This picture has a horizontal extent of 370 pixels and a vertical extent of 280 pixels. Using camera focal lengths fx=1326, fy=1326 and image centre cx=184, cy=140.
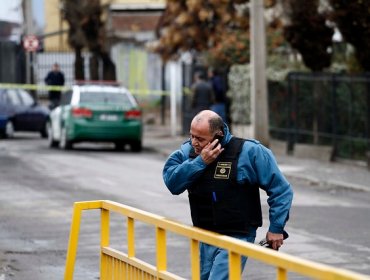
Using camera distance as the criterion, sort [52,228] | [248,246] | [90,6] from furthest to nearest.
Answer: [90,6], [52,228], [248,246]

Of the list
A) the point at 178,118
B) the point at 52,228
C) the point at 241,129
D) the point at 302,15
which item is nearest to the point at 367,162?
the point at 302,15

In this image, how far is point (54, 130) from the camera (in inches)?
1260

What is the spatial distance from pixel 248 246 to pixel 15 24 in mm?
41162

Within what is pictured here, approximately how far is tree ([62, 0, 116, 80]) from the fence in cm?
1837

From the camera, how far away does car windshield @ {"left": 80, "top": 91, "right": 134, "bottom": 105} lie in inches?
1212

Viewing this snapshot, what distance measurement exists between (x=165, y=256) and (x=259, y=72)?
20.0m

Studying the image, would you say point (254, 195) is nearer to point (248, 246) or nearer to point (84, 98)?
point (248, 246)

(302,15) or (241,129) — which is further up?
(302,15)

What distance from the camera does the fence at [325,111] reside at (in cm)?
2608

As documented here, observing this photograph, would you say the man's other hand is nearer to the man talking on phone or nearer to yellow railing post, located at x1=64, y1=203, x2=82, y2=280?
the man talking on phone

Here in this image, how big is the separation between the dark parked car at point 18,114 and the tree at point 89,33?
12722mm

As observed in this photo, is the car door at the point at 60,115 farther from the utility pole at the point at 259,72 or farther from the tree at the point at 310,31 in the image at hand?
the tree at the point at 310,31

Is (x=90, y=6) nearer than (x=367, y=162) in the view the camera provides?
No

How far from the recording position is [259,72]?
1102 inches
